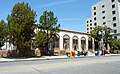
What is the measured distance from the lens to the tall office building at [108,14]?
82606 millimetres

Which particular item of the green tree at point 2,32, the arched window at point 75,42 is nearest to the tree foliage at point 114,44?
the arched window at point 75,42

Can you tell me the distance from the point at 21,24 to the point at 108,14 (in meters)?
53.1

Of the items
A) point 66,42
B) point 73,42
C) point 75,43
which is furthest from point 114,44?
point 66,42

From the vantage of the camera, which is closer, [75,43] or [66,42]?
[66,42]

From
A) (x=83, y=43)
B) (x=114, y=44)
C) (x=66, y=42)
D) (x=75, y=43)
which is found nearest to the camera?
(x=66, y=42)

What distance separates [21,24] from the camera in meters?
40.7

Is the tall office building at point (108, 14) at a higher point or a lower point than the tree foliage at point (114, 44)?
higher

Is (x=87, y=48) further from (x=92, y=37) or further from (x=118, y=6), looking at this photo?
(x=118, y=6)

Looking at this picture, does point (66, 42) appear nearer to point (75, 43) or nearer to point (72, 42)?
point (72, 42)

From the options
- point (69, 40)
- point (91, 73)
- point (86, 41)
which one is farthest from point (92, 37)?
point (91, 73)

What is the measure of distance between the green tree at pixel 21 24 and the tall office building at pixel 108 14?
47989mm

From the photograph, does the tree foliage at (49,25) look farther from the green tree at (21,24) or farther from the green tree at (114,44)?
the green tree at (114,44)

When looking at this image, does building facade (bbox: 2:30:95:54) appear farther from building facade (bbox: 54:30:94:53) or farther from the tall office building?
the tall office building

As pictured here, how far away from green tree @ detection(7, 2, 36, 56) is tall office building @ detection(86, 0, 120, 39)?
48.0 m
